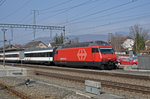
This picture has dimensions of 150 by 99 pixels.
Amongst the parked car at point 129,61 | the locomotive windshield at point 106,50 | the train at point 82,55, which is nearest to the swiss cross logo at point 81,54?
the train at point 82,55

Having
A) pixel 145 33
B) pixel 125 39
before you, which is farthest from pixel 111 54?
pixel 125 39

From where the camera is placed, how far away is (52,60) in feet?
111

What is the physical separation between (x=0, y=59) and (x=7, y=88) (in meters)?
50.4

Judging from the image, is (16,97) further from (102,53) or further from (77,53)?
(77,53)

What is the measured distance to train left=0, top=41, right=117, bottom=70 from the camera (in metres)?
23.1

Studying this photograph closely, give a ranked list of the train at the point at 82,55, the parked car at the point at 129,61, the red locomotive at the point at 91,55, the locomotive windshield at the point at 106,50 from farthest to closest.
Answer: the parked car at the point at 129,61
the locomotive windshield at the point at 106,50
the train at the point at 82,55
the red locomotive at the point at 91,55

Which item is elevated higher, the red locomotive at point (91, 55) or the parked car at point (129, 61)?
the red locomotive at point (91, 55)

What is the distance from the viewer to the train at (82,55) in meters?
23.1

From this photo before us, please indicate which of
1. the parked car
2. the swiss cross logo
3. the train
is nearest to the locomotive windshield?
the train

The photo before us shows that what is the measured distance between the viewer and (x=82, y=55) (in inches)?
1011

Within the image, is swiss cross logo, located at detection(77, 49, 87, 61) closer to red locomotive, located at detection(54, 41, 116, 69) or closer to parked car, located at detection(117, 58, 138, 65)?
red locomotive, located at detection(54, 41, 116, 69)

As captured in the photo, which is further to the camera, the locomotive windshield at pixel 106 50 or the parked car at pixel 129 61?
the parked car at pixel 129 61

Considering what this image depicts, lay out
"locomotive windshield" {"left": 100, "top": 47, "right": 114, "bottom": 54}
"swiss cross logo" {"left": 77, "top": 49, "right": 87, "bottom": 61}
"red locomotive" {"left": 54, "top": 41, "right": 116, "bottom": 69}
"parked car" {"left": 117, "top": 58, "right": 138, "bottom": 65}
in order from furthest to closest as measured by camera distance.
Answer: "parked car" {"left": 117, "top": 58, "right": 138, "bottom": 65}, "swiss cross logo" {"left": 77, "top": 49, "right": 87, "bottom": 61}, "locomotive windshield" {"left": 100, "top": 47, "right": 114, "bottom": 54}, "red locomotive" {"left": 54, "top": 41, "right": 116, "bottom": 69}

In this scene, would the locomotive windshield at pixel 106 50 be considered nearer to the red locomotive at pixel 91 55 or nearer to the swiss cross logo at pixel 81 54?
the red locomotive at pixel 91 55
